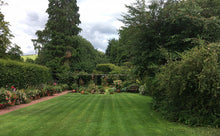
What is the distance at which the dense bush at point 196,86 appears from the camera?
4.48 meters

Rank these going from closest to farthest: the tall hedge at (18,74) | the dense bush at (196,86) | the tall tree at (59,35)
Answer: the dense bush at (196,86) → the tall hedge at (18,74) → the tall tree at (59,35)

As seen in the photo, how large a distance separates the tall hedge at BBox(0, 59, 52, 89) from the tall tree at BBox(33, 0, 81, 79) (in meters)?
7.46

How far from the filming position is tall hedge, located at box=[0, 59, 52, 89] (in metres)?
9.64

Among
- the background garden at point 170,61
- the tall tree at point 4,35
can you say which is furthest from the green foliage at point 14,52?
the tall tree at point 4,35

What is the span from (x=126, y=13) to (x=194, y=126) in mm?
6455

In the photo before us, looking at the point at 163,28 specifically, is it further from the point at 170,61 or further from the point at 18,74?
the point at 18,74

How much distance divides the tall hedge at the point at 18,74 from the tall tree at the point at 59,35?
746 cm

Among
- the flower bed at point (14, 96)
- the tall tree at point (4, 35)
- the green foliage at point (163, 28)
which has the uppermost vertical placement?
the tall tree at point (4, 35)

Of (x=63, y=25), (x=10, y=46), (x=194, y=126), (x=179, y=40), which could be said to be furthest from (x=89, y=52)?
(x=194, y=126)

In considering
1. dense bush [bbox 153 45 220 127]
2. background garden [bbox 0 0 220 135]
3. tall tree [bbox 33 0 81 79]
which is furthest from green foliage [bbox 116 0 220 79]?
tall tree [bbox 33 0 81 79]

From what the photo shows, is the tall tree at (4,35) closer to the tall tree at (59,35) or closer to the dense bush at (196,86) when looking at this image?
the tall tree at (59,35)

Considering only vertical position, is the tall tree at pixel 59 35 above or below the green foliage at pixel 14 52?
above

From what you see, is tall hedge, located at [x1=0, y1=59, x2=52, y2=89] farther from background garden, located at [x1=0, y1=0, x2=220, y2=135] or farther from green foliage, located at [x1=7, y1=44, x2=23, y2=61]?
green foliage, located at [x1=7, y1=44, x2=23, y2=61]

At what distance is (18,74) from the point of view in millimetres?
11062
